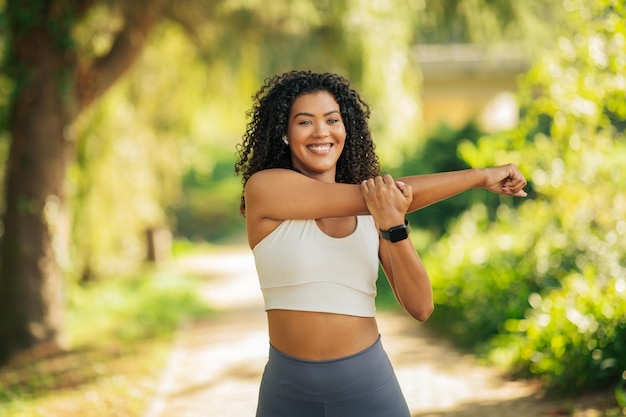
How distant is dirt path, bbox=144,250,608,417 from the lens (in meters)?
5.84

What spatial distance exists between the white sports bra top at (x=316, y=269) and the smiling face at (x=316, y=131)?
21 centimetres

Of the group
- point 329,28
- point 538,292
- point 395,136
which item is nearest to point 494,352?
point 538,292

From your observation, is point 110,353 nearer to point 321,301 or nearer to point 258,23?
point 258,23

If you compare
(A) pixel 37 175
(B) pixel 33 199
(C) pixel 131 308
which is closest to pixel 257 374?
(B) pixel 33 199

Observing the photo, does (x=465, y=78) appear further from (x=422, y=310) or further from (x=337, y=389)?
(x=337, y=389)

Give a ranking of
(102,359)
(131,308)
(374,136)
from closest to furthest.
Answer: (102,359) < (374,136) < (131,308)

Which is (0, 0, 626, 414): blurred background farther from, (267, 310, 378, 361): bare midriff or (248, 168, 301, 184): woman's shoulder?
(248, 168, 301, 184): woman's shoulder

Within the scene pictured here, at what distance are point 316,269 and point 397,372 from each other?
492 cm

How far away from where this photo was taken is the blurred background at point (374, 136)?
20.5 ft

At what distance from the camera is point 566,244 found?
25.3 feet

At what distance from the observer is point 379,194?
227 cm

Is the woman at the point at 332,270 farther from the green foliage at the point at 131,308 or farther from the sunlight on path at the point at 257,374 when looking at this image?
the green foliage at the point at 131,308

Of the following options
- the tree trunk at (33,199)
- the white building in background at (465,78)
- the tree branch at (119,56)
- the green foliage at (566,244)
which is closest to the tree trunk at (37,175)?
the tree trunk at (33,199)

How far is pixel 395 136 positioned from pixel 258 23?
200cm
